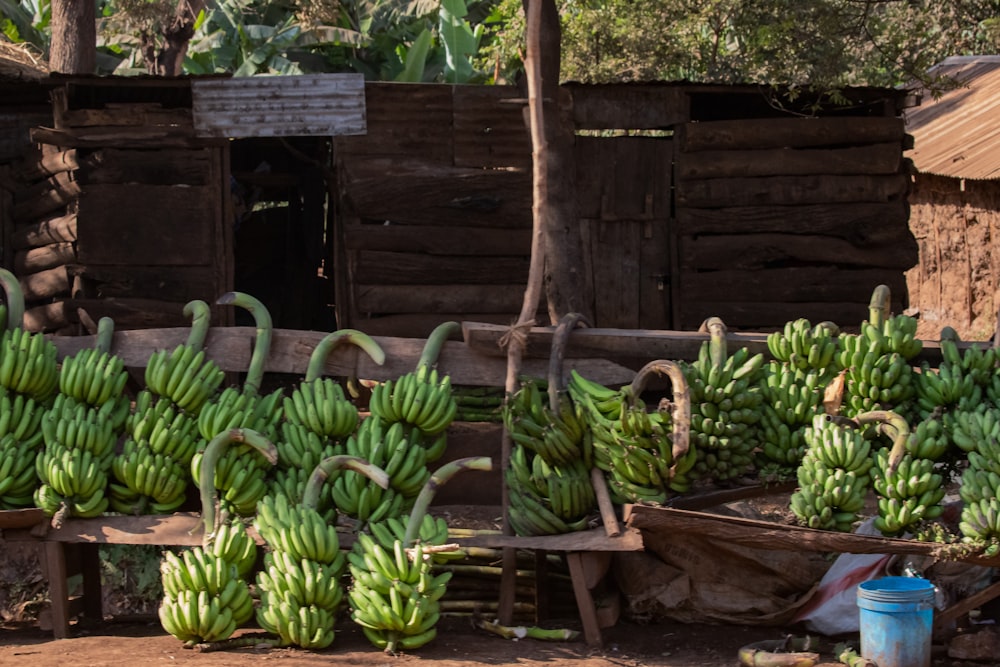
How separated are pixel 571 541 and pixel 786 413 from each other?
3.63ft

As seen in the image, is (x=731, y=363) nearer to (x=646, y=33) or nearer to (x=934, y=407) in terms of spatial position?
(x=934, y=407)

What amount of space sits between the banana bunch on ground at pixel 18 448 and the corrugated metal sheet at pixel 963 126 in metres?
11.3

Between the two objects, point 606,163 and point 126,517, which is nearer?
point 126,517

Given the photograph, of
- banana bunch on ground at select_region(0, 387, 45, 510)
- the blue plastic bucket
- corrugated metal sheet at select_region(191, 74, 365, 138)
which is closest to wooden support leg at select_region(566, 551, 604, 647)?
the blue plastic bucket

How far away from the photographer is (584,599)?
526 cm

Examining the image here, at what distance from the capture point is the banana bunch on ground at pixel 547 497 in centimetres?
Answer: 520

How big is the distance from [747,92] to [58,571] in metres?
7.17

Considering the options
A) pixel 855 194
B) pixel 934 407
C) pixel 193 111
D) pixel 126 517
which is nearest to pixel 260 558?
pixel 126 517

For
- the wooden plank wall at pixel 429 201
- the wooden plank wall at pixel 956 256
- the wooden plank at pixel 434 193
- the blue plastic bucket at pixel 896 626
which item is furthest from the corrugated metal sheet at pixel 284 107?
the wooden plank wall at pixel 956 256

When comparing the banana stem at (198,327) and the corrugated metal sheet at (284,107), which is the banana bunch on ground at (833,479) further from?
the corrugated metal sheet at (284,107)

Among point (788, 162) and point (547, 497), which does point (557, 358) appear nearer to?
point (547, 497)

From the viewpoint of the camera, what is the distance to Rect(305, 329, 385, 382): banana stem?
564 cm

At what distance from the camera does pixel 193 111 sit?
10.3m

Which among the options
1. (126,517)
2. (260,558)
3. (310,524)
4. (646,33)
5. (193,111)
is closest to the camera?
(310,524)
